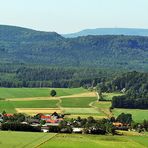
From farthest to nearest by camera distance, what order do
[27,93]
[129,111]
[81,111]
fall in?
[27,93] < [129,111] < [81,111]

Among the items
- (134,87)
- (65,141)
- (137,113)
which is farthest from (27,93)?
(65,141)

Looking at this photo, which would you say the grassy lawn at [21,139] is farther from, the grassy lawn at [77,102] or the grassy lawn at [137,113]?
the grassy lawn at [77,102]

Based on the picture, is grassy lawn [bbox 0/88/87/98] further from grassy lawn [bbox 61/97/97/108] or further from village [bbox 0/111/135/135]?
village [bbox 0/111/135/135]

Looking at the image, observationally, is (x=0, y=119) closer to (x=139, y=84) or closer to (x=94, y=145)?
(x=94, y=145)

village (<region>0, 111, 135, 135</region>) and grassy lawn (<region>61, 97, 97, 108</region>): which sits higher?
grassy lawn (<region>61, 97, 97, 108</region>)

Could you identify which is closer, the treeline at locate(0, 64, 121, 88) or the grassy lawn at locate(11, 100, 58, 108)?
the grassy lawn at locate(11, 100, 58, 108)

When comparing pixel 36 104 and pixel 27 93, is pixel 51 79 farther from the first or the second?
pixel 36 104

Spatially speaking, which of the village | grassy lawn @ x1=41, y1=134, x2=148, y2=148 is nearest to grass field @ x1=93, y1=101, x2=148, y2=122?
the village
